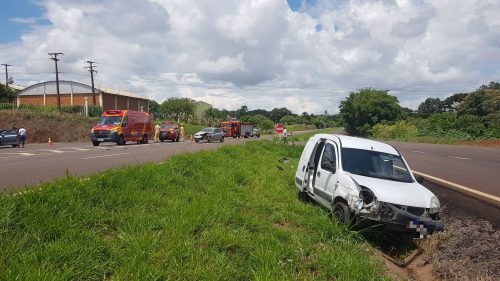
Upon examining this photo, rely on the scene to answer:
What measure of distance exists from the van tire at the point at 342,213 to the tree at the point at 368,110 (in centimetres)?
7479

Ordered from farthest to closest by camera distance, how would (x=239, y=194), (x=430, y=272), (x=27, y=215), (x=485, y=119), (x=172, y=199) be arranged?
1. (x=485, y=119)
2. (x=239, y=194)
3. (x=172, y=199)
4. (x=430, y=272)
5. (x=27, y=215)

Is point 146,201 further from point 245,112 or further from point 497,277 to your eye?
point 245,112

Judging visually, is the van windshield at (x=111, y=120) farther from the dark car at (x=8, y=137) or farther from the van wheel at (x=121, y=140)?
the dark car at (x=8, y=137)

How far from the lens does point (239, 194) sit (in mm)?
9328

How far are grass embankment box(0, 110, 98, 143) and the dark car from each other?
9713mm

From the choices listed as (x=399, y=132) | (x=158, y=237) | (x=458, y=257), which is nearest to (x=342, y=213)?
(x=458, y=257)

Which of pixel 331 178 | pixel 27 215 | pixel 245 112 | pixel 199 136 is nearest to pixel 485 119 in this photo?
pixel 199 136

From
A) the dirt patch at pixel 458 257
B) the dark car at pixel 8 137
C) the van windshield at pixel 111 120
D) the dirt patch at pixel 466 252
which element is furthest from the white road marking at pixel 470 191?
the dark car at pixel 8 137

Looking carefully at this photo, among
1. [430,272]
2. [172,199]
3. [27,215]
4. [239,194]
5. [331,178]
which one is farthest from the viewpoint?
[239,194]

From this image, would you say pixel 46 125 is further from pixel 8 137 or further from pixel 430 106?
pixel 430 106

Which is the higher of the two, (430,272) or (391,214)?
(391,214)

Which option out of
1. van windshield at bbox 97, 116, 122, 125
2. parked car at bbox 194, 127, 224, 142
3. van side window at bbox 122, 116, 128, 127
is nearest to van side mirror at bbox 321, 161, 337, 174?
van windshield at bbox 97, 116, 122, 125

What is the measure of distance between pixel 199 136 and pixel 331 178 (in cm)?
3066

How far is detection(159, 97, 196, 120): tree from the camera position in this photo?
9344cm
